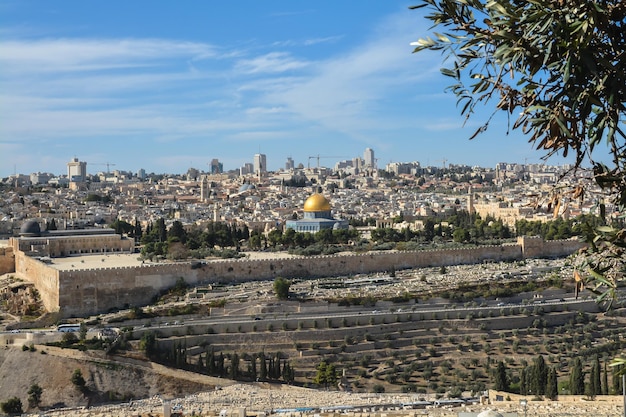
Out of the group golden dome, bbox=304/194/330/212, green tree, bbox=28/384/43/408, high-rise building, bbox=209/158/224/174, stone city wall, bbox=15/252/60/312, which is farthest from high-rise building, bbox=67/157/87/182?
green tree, bbox=28/384/43/408

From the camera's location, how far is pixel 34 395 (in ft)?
63.9

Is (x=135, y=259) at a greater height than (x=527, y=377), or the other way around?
(x=135, y=259)

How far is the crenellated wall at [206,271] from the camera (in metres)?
26.1

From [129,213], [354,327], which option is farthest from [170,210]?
[354,327]

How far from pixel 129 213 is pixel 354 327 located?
113 ft

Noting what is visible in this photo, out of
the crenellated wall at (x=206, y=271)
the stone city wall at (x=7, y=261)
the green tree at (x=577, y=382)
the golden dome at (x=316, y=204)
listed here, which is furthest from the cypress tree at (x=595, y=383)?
the golden dome at (x=316, y=204)

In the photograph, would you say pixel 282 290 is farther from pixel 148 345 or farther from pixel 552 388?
pixel 552 388

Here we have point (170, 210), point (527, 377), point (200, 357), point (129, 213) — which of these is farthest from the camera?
point (170, 210)

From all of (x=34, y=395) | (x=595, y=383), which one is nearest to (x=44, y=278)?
(x=34, y=395)

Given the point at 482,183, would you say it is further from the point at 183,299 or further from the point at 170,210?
the point at 183,299

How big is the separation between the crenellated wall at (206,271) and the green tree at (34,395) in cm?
619

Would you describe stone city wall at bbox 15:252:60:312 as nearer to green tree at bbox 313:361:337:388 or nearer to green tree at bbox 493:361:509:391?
green tree at bbox 313:361:337:388

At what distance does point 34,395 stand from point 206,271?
10083mm

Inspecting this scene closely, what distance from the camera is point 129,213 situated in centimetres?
5612
